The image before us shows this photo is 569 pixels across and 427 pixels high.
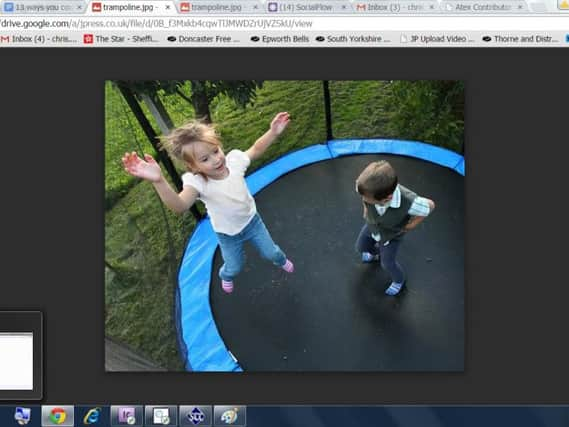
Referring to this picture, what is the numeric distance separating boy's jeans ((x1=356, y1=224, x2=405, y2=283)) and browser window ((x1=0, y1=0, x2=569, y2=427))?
0.05 ft

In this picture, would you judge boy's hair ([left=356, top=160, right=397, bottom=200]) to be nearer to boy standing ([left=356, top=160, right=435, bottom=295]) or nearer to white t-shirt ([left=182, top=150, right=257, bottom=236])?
boy standing ([left=356, top=160, right=435, bottom=295])

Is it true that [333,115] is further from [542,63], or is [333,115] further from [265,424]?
[265,424]

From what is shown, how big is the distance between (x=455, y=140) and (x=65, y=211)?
154 centimetres

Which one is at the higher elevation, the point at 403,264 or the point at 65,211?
the point at 65,211

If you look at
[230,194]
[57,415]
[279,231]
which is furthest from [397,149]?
[57,415]

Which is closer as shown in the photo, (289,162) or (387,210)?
(387,210)

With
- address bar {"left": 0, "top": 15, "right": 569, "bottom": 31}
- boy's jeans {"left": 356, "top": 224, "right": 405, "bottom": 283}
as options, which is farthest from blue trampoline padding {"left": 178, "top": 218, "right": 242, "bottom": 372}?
address bar {"left": 0, "top": 15, "right": 569, "bottom": 31}

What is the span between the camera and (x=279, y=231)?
2318 mm

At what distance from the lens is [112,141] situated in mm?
2127

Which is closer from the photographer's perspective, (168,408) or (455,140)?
(168,408)

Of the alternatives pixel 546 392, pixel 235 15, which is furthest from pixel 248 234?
pixel 546 392

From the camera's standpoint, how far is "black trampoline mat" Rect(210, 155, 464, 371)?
7.18ft

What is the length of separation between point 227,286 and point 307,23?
1.06m

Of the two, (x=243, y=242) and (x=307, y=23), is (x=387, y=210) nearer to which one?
(x=243, y=242)
